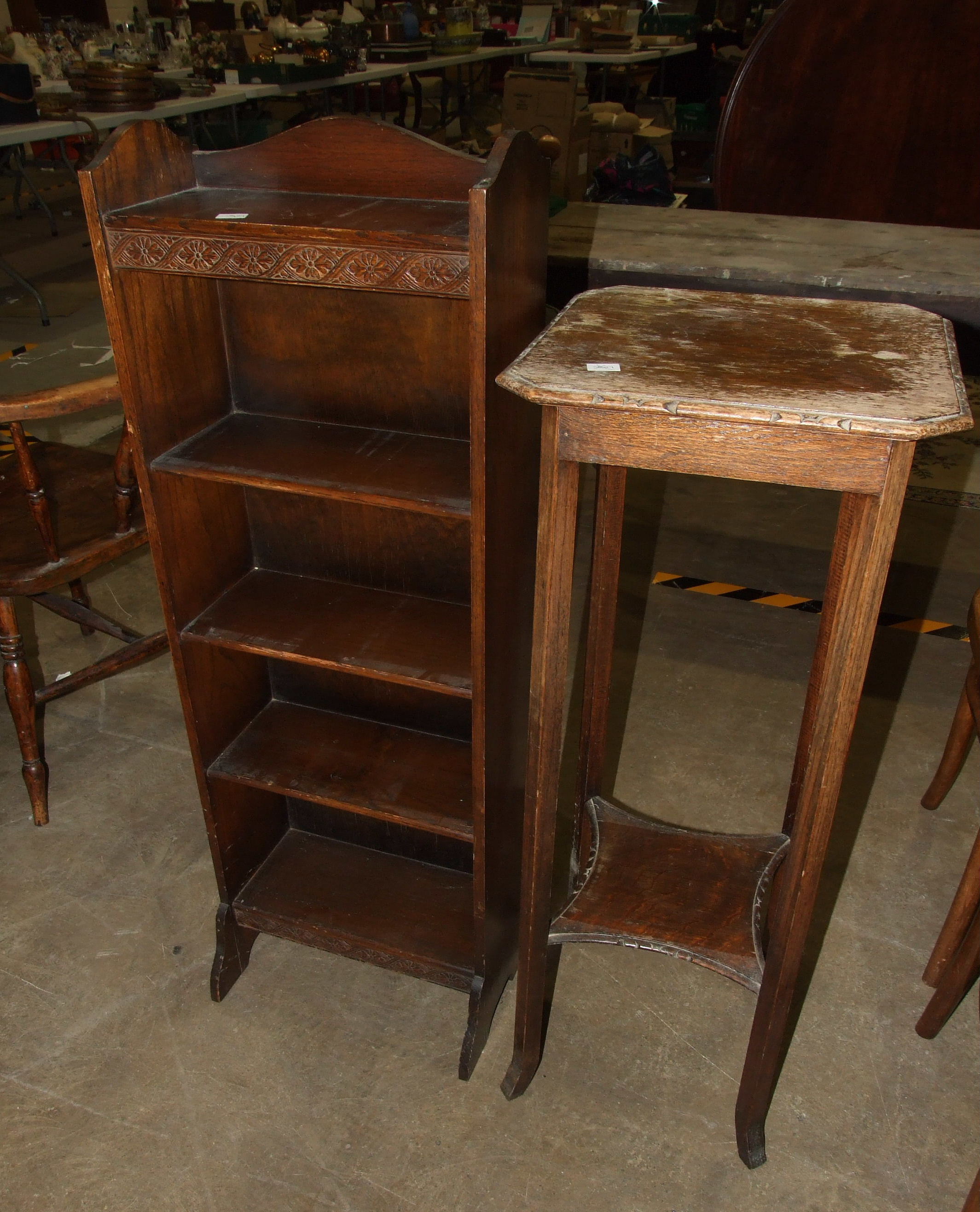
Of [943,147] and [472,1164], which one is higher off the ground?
[943,147]

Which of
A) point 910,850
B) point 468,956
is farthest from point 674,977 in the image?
point 910,850

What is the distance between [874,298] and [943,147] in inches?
10.2

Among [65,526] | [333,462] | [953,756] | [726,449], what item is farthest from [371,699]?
[953,756]

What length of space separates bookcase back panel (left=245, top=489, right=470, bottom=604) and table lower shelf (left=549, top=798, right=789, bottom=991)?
21.1 inches

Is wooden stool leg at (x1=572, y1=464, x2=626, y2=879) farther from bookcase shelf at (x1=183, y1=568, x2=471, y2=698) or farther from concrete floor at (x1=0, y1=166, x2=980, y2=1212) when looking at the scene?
concrete floor at (x1=0, y1=166, x2=980, y2=1212)

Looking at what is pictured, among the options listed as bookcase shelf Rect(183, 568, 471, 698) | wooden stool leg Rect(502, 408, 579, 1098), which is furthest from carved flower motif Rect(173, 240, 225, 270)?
bookcase shelf Rect(183, 568, 471, 698)

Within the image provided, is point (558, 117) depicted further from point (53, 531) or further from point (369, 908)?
point (369, 908)

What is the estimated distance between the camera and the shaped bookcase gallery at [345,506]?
1232mm

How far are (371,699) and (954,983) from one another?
3.84 feet

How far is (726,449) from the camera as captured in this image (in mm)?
1049

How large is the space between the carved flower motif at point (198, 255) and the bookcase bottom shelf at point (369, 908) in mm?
1168

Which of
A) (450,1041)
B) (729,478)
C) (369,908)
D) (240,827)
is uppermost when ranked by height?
(729,478)

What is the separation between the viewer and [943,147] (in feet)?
5.37

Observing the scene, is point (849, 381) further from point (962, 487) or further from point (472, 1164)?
point (962, 487)
